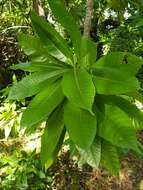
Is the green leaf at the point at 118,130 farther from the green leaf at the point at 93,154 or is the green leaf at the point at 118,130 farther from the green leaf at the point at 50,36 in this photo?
the green leaf at the point at 50,36

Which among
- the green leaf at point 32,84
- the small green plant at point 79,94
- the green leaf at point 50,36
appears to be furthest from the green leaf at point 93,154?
the green leaf at point 50,36

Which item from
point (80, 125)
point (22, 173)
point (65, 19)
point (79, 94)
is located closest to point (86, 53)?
point (65, 19)

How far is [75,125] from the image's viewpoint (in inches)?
75.3

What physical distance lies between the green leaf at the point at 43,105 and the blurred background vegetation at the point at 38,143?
1.02 feet

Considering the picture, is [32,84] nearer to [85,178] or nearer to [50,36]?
[50,36]

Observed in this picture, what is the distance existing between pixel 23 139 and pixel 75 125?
3.50 meters

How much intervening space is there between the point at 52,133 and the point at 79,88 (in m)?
0.31

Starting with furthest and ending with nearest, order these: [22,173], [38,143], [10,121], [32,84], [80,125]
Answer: [38,143]
[10,121]
[22,173]
[32,84]
[80,125]

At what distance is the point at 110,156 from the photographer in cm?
208

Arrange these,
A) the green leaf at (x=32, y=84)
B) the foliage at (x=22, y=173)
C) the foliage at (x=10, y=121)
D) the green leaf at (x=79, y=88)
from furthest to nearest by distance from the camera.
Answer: the foliage at (x=10, y=121) < the foliage at (x=22, y=173) < the green leaf at (x=32, y=84) < the green leaf at (x=79, y=88)

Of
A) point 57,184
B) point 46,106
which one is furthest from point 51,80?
point 57,184

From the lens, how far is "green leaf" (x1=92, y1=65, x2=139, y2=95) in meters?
1.92

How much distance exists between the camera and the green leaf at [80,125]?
6.15 feet

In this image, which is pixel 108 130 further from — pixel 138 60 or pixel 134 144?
pixel 138 60
